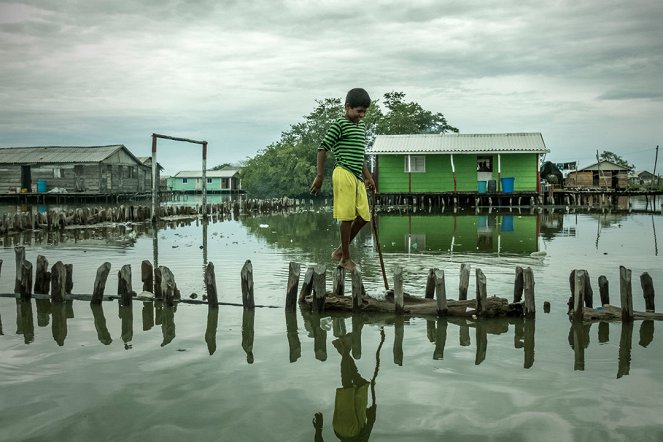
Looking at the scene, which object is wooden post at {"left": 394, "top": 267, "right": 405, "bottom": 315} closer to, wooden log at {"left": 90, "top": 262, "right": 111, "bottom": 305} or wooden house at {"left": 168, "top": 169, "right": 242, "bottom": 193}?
wooden log at {"left": 90, "top": 262, "right": 111, "bottom": 305}

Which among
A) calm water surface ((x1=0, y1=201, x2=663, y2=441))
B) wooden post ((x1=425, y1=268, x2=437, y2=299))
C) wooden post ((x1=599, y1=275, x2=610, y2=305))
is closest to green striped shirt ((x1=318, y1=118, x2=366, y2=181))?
wooden post ((x1=425, y1=268, x2=437, y2=299))

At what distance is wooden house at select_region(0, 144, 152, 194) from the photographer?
173ft

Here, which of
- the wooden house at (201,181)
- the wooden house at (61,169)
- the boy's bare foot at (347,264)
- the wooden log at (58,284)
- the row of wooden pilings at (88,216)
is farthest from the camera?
the wooden house at (201,181)

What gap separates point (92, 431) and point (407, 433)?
1952 millimetres

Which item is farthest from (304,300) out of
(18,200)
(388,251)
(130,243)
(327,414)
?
(18,200)

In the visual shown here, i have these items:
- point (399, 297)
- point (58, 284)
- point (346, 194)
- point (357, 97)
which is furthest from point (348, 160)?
point (58, 284)

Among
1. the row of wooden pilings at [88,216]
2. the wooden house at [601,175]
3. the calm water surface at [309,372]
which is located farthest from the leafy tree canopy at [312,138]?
the calm water surface at [309,372]

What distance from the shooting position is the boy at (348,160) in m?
7.00

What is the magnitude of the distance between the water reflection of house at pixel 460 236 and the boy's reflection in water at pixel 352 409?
8.94 m

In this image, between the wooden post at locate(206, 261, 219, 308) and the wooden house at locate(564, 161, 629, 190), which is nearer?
the wooden post at locate(206, 261, 219, 308)

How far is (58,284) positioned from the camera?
7.61 meters

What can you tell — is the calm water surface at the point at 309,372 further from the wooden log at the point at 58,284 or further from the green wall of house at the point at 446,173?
the green wall of house at the point at 446,173

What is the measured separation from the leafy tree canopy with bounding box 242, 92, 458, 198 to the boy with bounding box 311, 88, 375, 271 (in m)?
53.5

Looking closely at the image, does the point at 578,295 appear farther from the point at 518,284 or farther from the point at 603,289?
the point at 518,284
